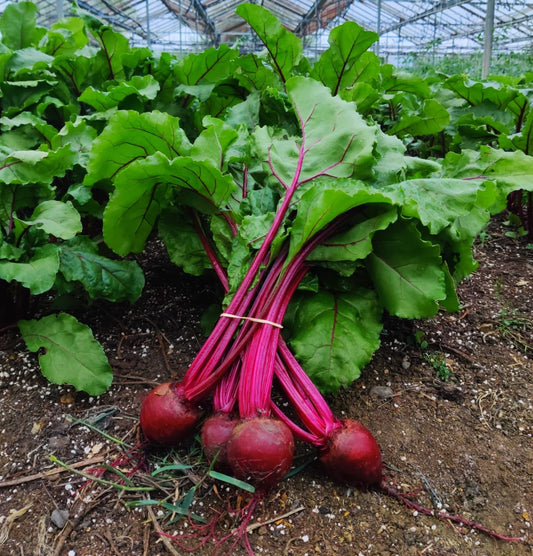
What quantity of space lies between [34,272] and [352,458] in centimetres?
113

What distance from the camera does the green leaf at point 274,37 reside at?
7.13 feet

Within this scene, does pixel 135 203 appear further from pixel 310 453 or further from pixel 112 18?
pixel 112 18

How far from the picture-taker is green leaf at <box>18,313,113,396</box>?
1.64m

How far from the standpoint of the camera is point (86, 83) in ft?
8.97

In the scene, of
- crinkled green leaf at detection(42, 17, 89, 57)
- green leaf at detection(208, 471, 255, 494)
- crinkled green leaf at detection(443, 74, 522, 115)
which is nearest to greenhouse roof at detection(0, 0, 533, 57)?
crinkled green leaf at detection(42, 17, 89, 57)

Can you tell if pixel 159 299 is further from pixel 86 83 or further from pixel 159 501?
pixel 86 83

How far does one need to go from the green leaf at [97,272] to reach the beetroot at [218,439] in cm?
73

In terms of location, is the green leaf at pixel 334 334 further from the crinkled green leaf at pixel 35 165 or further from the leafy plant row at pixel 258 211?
the crinkled green leaf at pixel 35 165

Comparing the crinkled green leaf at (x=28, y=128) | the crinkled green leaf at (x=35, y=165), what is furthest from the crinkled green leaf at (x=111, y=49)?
the crinkled green leaf at (x=35, y=165)

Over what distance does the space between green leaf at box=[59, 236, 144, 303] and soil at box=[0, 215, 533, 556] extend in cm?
20

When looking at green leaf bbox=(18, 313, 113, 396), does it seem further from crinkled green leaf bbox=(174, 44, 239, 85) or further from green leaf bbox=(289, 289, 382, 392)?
crinkled green leaf bbox=(174, 44, 239, 85)

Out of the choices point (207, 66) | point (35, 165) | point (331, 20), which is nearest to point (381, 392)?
point (35, 165)

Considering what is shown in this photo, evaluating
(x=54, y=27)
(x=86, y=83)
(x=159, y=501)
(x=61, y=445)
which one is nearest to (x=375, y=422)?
(x=159, y=501)

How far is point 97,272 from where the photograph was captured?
72.4 inches
